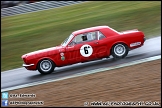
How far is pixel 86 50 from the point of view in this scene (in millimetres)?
10914

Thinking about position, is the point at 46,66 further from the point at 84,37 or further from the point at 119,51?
the point at 119,51

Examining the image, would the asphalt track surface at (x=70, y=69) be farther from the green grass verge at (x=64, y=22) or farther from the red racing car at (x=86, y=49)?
the green grass verge at (x=64, y=22)

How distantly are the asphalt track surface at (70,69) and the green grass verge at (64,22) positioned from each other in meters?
2.14

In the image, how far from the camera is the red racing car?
11.0 meters

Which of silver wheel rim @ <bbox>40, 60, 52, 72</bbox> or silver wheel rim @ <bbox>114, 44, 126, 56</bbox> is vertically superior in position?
silver wheel rim @ <bbox>114, 44, 126, 56</bbox>

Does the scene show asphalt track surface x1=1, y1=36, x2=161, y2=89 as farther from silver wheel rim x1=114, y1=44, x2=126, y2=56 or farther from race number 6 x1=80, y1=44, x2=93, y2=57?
race number 6 x1=80, y1=44, x2=93, y2=57

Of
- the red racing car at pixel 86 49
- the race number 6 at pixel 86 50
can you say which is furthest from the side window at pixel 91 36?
the race number 6 at pixel 86 50

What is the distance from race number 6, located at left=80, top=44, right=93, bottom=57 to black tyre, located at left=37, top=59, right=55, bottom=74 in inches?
41.4

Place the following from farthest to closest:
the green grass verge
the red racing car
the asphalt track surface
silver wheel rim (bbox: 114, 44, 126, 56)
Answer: the green grass verge, silver wheel rim (bbox: 114, 44, 126, 56), the red racing car, the asphalt track surface

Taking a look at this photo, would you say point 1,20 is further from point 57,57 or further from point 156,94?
point 156,94

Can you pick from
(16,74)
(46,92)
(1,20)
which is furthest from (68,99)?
(1,20)

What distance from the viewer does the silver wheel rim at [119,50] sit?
11.1 meters

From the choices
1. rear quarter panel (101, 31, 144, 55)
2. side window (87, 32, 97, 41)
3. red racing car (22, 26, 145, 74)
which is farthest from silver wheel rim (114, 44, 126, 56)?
side window (87, 32, 97, 41)

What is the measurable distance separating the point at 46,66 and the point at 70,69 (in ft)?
2.67
